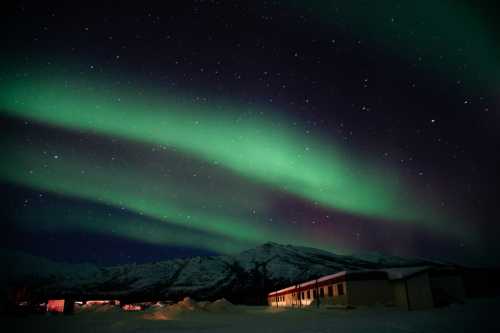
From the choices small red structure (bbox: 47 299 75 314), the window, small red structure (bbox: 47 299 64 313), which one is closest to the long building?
the window

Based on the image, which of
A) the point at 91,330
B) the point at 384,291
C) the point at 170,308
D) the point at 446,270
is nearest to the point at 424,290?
the point at 384,291

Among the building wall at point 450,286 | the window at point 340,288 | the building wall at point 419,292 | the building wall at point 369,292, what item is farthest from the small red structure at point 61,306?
the building wall at point 450,286

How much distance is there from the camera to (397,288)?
32906 millimetres

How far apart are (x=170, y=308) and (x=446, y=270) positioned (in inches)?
1137

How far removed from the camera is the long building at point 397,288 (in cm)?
3052

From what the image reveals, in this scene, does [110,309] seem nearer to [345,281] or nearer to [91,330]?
[91,330]

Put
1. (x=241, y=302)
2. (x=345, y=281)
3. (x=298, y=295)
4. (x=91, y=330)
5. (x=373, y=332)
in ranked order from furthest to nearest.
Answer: (x=241, y=302) < (x=298, y=295) < (x=345, y=281) < (x=91, y=330) < (x=373, y=332)

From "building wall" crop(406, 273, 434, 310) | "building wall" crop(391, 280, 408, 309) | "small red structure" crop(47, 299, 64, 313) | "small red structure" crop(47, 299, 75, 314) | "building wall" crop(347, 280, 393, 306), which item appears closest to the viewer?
"building wall" crop(406, 273, 434, 310)

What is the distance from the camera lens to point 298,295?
54375mm

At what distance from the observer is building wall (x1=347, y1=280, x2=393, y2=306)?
34281mm

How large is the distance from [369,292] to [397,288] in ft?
10.2

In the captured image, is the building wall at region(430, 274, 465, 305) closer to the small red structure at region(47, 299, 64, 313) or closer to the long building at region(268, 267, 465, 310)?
the long building at region(268, 267, 465, 310)

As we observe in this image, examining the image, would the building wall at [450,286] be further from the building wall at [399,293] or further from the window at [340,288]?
the window at [340,288]

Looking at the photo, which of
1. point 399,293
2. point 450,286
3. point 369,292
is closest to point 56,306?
point 369,292
